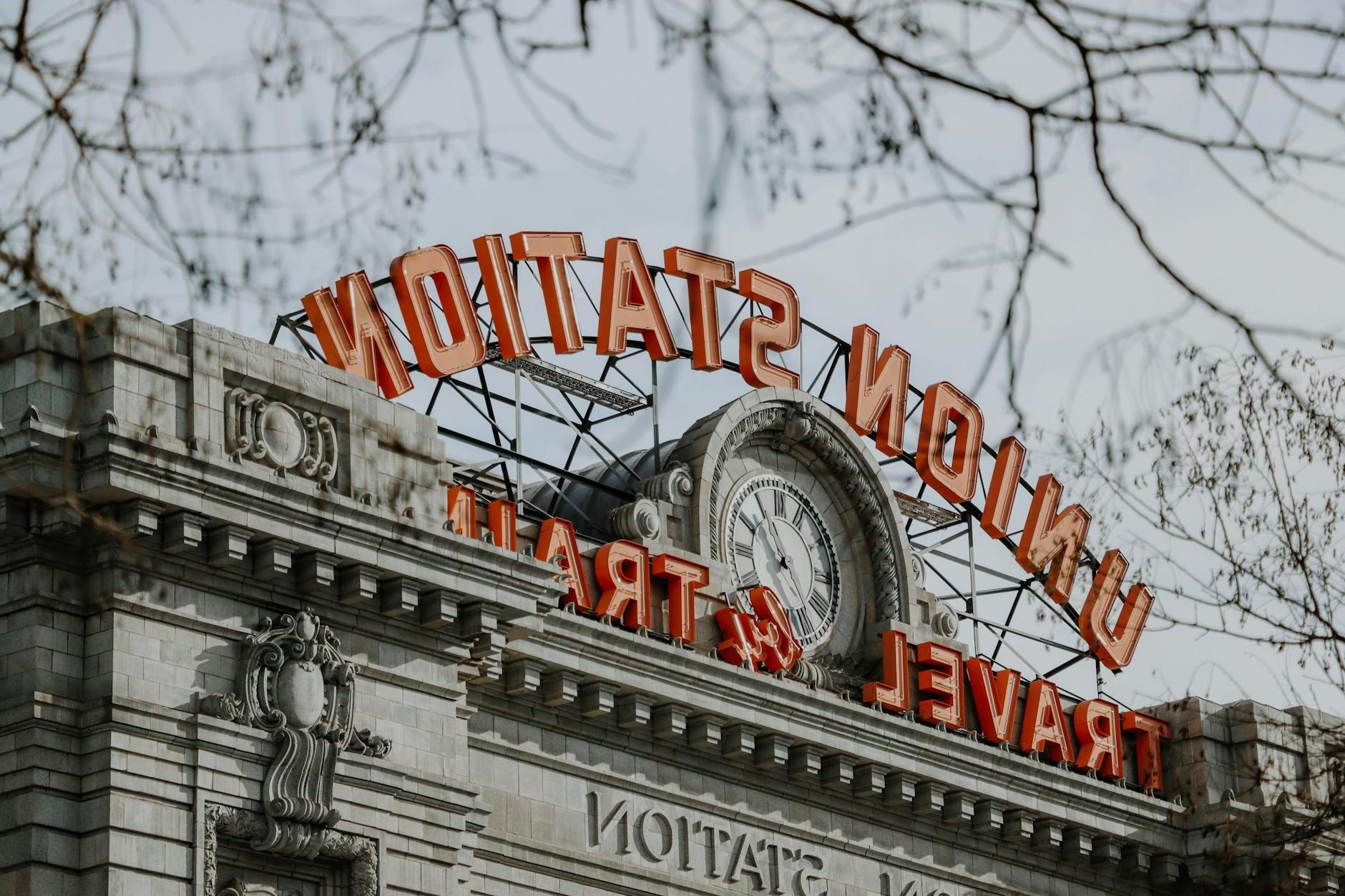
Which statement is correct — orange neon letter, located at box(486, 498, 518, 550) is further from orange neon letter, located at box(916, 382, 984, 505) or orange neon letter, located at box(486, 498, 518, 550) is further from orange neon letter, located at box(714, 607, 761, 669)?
orange neon letter, located at box(916, 382, 984, 505)

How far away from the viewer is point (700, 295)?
41.1 meters

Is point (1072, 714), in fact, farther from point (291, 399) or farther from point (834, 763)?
point (291, 399)

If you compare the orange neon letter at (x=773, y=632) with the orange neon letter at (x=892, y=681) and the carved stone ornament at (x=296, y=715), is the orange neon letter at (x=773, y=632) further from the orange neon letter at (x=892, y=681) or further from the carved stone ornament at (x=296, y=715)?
the carved stone ornament at (x=296, y=715)

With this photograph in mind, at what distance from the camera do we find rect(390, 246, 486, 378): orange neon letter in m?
37.5

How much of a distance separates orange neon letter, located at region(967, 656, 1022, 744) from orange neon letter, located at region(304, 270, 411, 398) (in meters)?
Answer: 10.5

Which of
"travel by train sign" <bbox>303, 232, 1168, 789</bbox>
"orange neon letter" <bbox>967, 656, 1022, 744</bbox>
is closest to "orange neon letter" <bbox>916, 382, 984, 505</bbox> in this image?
"travel by train sign" <bbox>303, 232, 1168, 789</bbox>

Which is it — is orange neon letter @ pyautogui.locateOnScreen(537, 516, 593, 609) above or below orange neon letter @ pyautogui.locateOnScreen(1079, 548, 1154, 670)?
below

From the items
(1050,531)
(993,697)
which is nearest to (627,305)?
(993,697)

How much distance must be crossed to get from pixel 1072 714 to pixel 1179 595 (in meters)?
17.3

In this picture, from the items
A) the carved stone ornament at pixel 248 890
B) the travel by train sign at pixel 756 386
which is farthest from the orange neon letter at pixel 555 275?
the carved stone ornament at pixel 248 890

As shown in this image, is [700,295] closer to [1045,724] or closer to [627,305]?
[627,305]

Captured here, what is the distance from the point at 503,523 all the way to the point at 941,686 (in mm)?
8968

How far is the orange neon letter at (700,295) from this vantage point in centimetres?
4062

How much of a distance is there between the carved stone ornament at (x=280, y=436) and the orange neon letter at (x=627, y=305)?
10792mm
